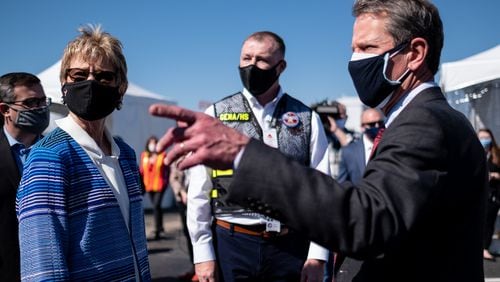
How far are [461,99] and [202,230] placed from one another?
6245mm

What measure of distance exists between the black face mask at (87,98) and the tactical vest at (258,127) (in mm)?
845

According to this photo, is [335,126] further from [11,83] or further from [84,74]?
[84,74]

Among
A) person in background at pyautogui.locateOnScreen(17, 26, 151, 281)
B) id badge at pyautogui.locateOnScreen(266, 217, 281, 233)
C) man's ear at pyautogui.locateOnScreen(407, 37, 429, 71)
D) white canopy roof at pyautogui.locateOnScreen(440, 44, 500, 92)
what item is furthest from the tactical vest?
white canopy roof at pyautogui.locateOnScreen(440, 44, 500, 92)

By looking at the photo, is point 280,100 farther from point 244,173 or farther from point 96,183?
point 244,173

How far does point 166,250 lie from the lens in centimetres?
809

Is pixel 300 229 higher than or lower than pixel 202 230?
higher

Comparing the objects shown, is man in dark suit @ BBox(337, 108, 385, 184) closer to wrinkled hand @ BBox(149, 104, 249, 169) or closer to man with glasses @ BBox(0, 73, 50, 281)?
man with glasses @ BBox(0, 73, 50, 281)

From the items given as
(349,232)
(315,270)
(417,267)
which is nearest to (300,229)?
(349,232)

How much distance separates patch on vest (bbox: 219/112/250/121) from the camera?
2.75 metres

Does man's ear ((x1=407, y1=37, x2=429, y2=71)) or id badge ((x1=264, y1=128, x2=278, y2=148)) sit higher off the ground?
man's ear ((x1=407, y1=37, x2=429, y2=71))

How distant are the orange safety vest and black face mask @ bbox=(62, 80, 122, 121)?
6.91 metres

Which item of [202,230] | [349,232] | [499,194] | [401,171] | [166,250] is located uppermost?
[401,171]

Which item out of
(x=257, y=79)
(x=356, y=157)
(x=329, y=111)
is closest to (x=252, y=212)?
(x=257, y=79)

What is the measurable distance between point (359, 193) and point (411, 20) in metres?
0.64
